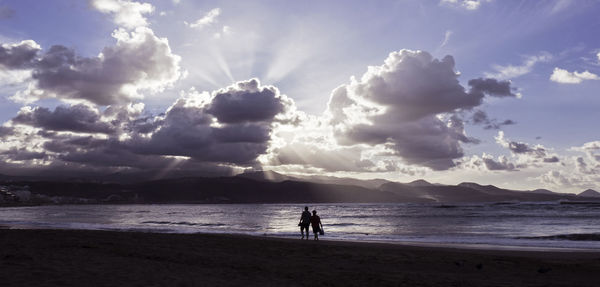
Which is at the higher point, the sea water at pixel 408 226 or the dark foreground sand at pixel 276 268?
the dark foreground sand at pixel 276 268

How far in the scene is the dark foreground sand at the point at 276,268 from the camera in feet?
33.2

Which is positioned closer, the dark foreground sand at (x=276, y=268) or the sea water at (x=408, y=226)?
the dark foreground sand at (x=276, y=268)

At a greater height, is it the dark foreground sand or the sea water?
the dark foreground sand

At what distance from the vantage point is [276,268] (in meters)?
12.8

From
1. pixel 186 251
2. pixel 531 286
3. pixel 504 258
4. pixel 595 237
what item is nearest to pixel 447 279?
pixel 531 286

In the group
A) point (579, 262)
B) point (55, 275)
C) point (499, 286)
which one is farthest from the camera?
point (579, 262)

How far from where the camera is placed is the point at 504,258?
1634cm

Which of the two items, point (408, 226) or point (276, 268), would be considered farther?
point (408, 226)

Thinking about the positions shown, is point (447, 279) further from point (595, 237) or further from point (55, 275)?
point (595, 237)

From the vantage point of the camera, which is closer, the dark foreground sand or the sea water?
the dark foreground sand

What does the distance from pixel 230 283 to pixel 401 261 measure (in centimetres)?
770

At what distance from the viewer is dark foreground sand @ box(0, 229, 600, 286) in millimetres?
10109

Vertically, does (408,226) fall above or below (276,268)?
below

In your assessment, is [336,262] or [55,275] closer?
[55,275]
